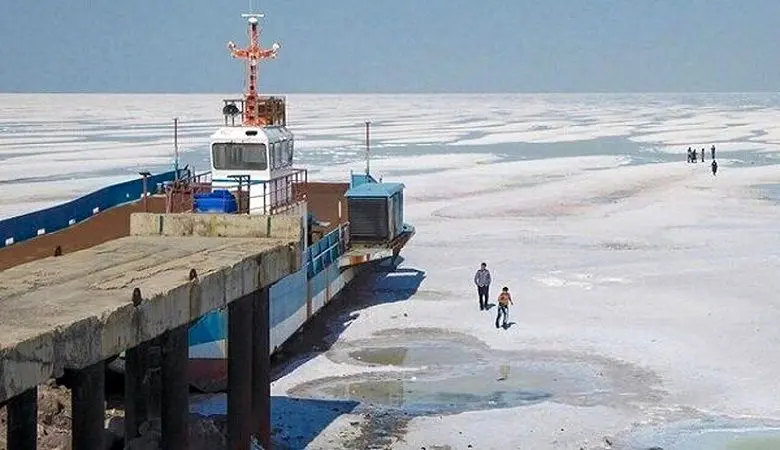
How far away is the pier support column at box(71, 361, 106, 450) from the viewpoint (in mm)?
8594

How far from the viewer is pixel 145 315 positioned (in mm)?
8469

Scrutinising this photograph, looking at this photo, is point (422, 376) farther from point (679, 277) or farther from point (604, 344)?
point (679, 277)

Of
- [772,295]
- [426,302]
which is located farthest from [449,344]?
[772,295]

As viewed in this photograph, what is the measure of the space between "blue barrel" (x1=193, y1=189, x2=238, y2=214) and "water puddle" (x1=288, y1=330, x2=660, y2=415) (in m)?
2.57

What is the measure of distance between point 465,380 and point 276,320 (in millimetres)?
2733

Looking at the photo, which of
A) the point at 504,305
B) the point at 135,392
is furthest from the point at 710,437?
the point at 135,392

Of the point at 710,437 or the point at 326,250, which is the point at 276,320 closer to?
the point at 326,250

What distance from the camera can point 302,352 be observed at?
17016mm

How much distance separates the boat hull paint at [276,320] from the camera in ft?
46.5

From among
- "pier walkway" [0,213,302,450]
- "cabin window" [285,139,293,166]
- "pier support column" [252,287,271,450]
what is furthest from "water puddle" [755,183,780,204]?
"pier walkway" [0,213,302,450]

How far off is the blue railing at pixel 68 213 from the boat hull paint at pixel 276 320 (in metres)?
3.69

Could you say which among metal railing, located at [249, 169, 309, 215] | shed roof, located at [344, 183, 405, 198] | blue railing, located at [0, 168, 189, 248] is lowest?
blue railing, located at [0, 168, 189, 248]

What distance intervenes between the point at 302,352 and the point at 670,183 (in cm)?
3013

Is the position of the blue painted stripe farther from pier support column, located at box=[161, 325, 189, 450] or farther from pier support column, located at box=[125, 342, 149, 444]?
pier support column, located at box=[161, 325, 189, 450]
